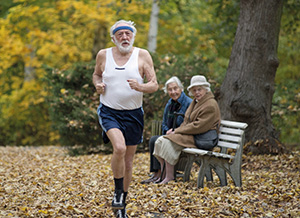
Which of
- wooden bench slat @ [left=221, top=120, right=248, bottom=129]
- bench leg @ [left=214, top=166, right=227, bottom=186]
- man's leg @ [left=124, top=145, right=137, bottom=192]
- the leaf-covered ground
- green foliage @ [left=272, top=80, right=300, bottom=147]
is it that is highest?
green foliage @ [left=272, top=80, right=300, bottom=147]

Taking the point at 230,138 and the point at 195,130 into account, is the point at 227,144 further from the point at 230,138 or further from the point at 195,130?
the point at 195,130

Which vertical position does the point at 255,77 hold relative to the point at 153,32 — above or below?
below

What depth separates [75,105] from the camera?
10539mm

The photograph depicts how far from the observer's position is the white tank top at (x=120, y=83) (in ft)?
14.8

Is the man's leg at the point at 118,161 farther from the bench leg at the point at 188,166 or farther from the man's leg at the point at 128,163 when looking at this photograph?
the bench leg at the point at 188,166

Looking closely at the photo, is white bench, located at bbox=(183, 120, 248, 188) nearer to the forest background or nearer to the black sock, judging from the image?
the black sock

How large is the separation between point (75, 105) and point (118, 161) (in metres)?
6.21

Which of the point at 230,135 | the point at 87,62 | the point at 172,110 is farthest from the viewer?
the point at 87,62

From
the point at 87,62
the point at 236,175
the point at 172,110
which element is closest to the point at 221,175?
the point at 236,175

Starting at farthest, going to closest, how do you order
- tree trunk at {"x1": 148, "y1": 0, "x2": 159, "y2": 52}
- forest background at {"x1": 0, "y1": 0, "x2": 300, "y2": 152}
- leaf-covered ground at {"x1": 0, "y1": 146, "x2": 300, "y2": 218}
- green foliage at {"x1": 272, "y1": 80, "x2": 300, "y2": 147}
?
1. tree trunk at {"x1": 148, "y1": 0, "x2": 159, "y2": 52}
2. forest background at {"x1": 0, "y1": 0, "x2": 300, "y2": 152}
3. green foliage at {"x1": 272, "y1": 80, "x2": 300, "y2": 147}
4. leaf-covered ground at {"x1": 0, "y1": 146, "x2": 300, "y2": 218}

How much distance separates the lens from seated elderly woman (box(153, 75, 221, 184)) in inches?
249

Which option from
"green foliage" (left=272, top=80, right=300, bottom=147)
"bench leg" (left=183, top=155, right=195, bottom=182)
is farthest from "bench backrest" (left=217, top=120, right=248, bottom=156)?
"green foliage" (left=272, top=80, right=300, bottom=147)

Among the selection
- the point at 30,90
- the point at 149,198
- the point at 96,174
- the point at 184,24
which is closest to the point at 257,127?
the point at 96,174

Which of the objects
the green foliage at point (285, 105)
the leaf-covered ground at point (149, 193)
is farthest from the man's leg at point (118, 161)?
the green foliage at point (285, 105)
